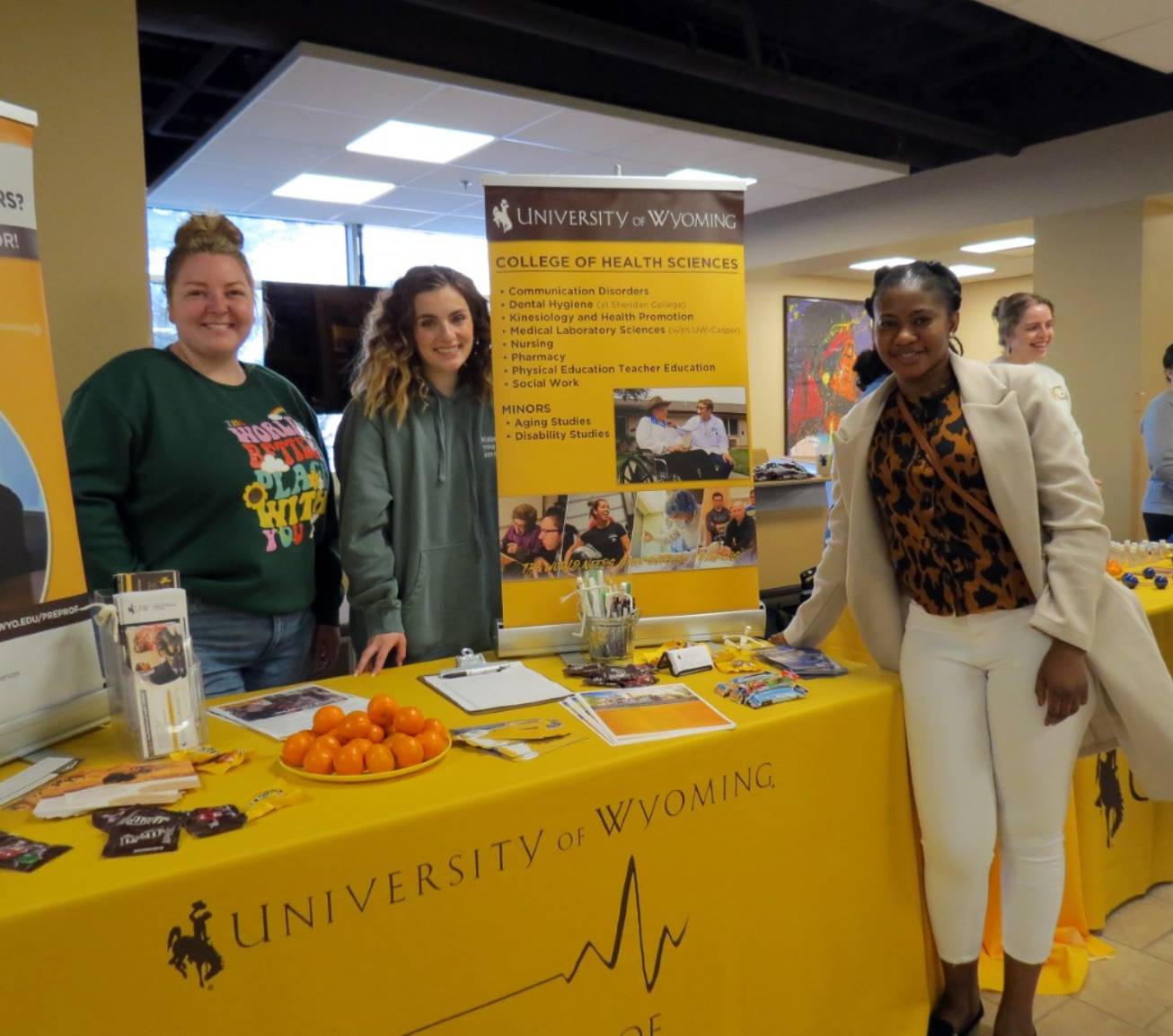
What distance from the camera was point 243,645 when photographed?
1.97 metres

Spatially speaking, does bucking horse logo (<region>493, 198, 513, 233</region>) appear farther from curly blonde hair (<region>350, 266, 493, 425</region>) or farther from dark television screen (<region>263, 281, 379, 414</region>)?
dark television screen (<region>263, 281, 379, 414</region>)

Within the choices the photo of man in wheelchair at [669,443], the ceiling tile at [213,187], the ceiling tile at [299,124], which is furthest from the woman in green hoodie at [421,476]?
the ceiling tile at [213,187]

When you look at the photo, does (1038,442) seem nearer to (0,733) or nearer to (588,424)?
(588,424)

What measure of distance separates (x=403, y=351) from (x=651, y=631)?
2.86 ft

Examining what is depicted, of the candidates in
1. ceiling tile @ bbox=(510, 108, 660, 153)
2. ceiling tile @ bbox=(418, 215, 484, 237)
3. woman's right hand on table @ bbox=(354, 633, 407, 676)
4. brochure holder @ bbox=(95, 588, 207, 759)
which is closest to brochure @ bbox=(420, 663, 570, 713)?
woman's right hand on table @ bbox=(354, 633, 407, 676)

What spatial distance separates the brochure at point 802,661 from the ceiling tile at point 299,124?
4357 millimetres

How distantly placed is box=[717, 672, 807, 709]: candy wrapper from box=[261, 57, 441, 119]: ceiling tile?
3.88 metres

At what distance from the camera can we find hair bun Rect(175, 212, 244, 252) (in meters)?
1.92

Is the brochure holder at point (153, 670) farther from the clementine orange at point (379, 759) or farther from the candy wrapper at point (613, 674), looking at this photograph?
the candy wrapper at point (613, 674)

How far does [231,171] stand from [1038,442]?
19.7ft

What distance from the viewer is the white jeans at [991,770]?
5.66 feet

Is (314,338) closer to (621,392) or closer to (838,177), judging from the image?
(621,392)

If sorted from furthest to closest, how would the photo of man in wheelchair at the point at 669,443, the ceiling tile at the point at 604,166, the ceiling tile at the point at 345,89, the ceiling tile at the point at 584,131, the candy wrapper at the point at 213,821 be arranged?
the ceiling tile at the point at 604,166 → the ceiling tile at the point at 584,131 → the ceiling tile at the point at 345,89 → the photo of man in wheelchair at the point at 669,443 → the candy wrapper at the point at 213,821

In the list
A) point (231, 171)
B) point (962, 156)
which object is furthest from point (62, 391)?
point (962, 156)
